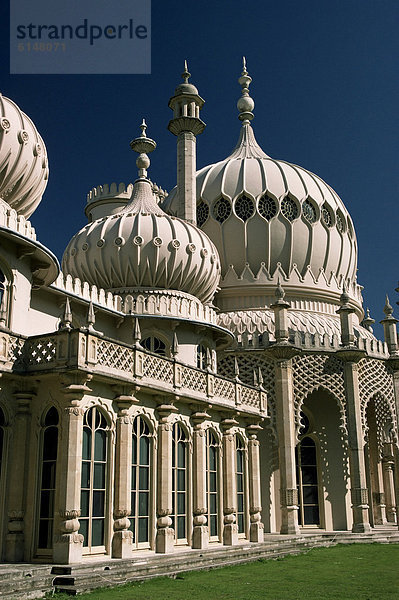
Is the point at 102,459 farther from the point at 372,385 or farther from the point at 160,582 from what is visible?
the point at 372,385

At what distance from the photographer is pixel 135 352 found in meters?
15.2

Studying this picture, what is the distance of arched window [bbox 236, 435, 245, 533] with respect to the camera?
19625mm

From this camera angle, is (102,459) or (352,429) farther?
(352,429)

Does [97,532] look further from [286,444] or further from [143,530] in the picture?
[286,444]

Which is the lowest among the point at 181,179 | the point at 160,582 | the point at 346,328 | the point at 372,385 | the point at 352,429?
the point at 160,582

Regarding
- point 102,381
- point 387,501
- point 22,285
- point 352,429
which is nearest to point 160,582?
point 102,381

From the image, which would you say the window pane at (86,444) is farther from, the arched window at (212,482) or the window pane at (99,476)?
the arched window at (212,482)

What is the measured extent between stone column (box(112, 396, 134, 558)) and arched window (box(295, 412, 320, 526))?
1243 centimetres

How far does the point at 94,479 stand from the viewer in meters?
13.7

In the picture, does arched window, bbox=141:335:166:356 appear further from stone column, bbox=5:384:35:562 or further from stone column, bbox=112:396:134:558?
stone column, bbox=5:384:35:562

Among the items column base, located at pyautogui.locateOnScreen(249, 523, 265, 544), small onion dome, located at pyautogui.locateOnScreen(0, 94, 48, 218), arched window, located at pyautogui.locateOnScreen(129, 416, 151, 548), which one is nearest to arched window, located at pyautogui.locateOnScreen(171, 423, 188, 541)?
arched window, located at pyautogui.locateOnScreen(129, 416, 151, 548)

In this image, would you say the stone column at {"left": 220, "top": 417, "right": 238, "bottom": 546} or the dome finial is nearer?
the stone column at {"left": 220, "top": 417, "right": 238, "bottom": 546}

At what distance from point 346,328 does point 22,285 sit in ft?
47.5

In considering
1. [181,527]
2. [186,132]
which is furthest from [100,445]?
[186,132]
